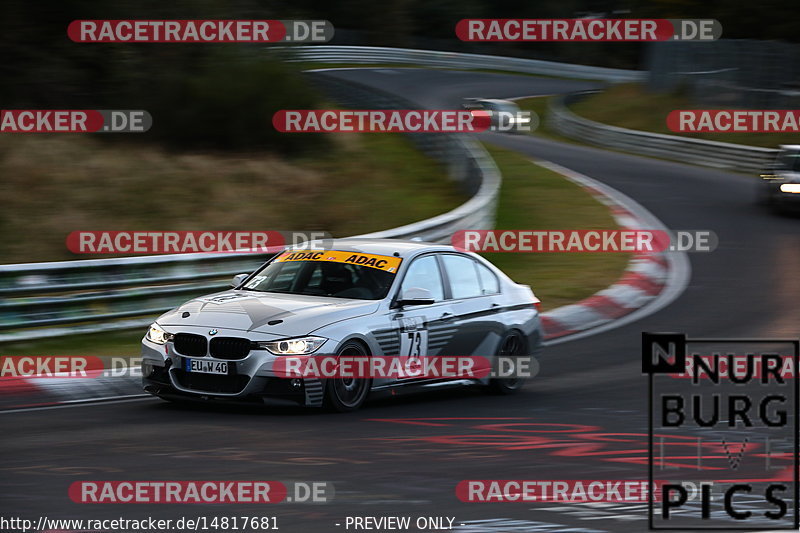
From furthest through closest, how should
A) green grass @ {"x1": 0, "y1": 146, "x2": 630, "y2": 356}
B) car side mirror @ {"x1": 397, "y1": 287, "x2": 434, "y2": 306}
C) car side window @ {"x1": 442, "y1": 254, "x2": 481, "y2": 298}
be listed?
green grass @ {"x1": 0, "y1": 146, "x2": 630, "y2": 356}, car side window @ {"x1": 442, "y1": 254, "x2": 481, "y2": 298}, car side mirror @ {"x1": 397, "y1": 287, "x2": 434, "y2": 306}

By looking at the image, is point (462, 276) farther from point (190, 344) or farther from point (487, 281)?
point (190, 344)


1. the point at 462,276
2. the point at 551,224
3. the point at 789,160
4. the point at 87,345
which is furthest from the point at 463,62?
the point at 462,276

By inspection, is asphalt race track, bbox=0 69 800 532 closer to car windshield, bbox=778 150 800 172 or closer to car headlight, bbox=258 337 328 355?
car headlight, bbox=258 337 328 355

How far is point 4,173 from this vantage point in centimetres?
2036

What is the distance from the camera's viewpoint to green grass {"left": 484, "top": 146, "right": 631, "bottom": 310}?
1814 cm

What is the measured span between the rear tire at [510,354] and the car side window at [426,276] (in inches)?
36.0

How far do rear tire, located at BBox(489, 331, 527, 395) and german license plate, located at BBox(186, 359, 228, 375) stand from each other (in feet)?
9.47

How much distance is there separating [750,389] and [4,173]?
13.1 meters

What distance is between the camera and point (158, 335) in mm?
9852

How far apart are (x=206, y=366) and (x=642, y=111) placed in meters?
39.3

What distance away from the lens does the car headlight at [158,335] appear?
9742mm

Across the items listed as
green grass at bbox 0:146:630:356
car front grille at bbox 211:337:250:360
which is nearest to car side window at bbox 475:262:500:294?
car front grille at bbox 211:337:250:360

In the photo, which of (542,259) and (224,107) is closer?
(542,259)

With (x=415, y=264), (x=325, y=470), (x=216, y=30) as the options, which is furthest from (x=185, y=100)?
(x=325, y=470)
